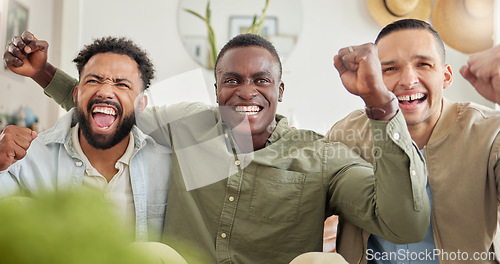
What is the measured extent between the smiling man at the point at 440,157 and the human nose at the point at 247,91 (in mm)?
325

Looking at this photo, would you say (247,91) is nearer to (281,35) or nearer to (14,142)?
(14,142)

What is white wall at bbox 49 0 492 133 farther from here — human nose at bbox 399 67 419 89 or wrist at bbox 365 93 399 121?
wrist at bbox 365 93 399 121

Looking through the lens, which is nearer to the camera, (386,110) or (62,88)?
(386,110)

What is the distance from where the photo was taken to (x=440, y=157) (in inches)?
46.1

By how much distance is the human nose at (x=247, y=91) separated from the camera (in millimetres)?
1229

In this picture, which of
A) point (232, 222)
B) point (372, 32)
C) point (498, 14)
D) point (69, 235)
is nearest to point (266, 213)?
point (232, 222)

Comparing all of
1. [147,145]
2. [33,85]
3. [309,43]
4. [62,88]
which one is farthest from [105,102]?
[309,43]

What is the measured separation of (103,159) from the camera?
1.27 metres

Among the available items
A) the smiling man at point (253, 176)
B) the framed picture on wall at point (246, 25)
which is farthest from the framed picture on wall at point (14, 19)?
the smiling man at point (253, 176)

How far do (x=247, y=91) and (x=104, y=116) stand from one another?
41 cm

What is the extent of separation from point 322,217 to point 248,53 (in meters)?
0.50

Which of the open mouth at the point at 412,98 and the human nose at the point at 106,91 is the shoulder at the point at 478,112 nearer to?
the open mouth at the point at 412,98

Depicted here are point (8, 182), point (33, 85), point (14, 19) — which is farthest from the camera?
point (33, 85)

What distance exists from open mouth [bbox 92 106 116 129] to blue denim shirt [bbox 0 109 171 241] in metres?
0.08
